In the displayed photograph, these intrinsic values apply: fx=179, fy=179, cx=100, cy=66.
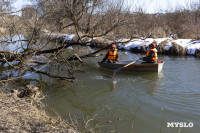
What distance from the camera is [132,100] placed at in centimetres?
597

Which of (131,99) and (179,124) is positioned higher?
(131,99)

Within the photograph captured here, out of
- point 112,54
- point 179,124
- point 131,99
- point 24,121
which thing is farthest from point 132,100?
point 112,54

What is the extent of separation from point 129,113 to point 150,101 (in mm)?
1123

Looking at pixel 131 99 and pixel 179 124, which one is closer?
pixel 179 124

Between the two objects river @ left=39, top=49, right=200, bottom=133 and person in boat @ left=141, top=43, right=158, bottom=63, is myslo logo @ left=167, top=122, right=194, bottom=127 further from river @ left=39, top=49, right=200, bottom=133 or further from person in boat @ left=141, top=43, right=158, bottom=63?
person in boat @ left=141, top=43, right=158, bottom=63

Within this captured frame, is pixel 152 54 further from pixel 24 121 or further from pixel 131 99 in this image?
pixel 24 121

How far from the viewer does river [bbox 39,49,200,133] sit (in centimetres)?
459

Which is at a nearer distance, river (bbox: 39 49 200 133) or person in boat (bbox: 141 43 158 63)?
river (bbox: 39 49 200 133)

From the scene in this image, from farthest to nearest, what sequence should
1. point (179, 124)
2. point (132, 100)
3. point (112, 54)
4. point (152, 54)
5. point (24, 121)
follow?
1. point (112, 54)
2. point (152, 54)
3. point (132, 100)
4. point (179, 124)
5. point (24, 121)

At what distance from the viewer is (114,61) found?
10039 millimetres

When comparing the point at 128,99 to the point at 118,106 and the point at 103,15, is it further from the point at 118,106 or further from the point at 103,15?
the point at 103,15

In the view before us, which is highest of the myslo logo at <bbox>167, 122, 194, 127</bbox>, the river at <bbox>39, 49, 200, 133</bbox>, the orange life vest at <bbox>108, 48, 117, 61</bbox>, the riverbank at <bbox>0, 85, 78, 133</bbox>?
the orange life vest at <bbox>108, 48, 117, 61</bbox>

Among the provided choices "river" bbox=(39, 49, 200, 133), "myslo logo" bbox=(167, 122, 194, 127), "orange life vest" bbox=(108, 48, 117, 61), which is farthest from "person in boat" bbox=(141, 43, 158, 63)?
"myslo logo" bbox=(167, 122, 194, 127)

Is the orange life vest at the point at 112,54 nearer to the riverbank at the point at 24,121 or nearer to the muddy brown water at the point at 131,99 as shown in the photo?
the muddy brown water at the point at 131,99
